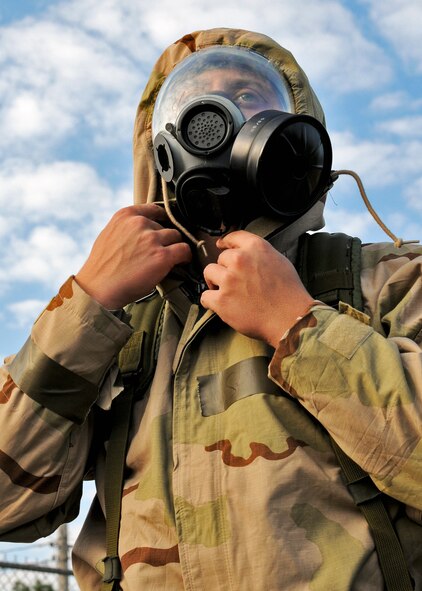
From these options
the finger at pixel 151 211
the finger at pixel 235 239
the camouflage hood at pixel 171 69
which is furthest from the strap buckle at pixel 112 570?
the camouflage hood at pixel 171 69

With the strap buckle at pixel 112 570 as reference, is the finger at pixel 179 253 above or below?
above

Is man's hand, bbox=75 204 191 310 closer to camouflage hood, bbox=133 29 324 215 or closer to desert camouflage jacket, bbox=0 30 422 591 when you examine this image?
desert camouflage jacket, bbox=0 30 422 591

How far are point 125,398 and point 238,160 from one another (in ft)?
2.50

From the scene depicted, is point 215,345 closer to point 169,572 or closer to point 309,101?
point 169,572

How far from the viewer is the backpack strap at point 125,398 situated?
89.7 inches

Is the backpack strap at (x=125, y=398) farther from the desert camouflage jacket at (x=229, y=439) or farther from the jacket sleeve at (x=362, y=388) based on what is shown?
the jacket sleeve at (x=362, y=388)

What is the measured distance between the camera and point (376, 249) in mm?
2525

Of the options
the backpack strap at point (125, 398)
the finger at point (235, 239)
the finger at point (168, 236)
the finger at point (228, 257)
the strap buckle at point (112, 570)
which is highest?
the finger at point (168, 236)

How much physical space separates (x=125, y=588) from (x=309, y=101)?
1666 mm

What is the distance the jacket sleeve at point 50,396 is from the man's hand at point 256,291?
31cm

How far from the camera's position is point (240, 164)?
232cm

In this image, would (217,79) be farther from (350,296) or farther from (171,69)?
(350,296)

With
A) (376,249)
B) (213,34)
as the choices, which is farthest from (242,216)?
(213,34)

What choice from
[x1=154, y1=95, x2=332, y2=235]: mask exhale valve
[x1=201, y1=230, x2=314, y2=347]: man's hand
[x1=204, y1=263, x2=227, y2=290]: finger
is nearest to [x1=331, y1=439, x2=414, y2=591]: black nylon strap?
[x1=201, y1=230, x2=314, y2=347]: man's hand
